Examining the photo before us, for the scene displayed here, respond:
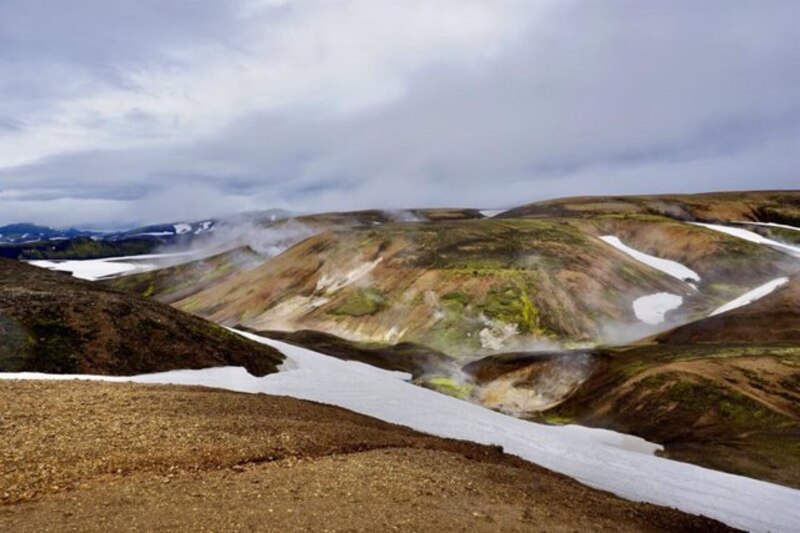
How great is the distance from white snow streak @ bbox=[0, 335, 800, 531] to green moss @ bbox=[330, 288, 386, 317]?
59.4 meters

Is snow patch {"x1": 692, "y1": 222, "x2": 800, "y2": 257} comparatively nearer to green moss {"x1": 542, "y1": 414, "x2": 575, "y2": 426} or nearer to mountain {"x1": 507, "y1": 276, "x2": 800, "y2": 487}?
mountain {"x1": 507, "y1": 276, "x2": 800, "y2": 487}

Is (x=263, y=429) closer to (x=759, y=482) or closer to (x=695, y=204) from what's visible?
(x=759, y=482)

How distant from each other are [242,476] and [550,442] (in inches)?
901

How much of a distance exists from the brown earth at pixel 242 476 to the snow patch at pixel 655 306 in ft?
275

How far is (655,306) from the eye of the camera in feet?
347

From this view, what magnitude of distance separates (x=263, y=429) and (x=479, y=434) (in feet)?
52.3

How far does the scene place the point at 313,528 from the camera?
44.9ft

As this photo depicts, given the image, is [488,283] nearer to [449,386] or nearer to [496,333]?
[496,333]

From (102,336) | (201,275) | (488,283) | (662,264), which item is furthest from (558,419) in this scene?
(201,275)

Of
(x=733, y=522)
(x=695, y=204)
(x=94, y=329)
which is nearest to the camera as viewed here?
(x=733, y=522)

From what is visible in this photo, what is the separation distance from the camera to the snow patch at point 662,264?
124 metres

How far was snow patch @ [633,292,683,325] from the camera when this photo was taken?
10088cm

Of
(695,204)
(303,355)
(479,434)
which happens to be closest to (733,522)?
(479,434)

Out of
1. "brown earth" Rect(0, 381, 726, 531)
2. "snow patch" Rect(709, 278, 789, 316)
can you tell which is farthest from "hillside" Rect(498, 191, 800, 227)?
"brown earth" Rect(0, 381, 726, 531)
